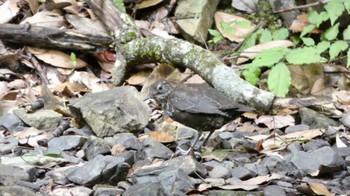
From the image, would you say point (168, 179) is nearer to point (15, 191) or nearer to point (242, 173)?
point (242, 173)

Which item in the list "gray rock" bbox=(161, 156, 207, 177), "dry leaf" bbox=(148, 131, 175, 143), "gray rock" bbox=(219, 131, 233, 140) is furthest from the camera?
"gray rock" bbox=(219, 131, 233, 140)

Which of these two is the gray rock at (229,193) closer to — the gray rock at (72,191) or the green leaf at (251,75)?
the gray rock at (72,191)

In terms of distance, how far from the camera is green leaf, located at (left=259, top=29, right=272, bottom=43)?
5957mm

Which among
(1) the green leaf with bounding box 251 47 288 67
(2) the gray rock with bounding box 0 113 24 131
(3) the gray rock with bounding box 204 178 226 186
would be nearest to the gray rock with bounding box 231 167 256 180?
(3) the gray rock with bounding box 204 178 226 186

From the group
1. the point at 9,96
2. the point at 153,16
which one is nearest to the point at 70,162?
the point at 9,96

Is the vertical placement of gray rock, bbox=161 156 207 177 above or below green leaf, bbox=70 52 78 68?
above

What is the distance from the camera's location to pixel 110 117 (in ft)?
13.6

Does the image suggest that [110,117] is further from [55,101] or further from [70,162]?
[55,101]

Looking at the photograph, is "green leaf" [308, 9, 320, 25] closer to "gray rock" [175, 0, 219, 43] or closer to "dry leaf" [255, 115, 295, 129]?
"gray rock" [175, 0, 219, 43]

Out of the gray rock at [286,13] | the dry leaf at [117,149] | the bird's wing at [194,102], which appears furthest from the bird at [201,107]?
the gray rock at [286,13]

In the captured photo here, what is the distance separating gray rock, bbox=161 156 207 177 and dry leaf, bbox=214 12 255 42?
290 cm

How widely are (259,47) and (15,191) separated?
3.52 meters

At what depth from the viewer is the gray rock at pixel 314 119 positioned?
14.7ft

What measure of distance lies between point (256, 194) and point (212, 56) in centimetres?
228
